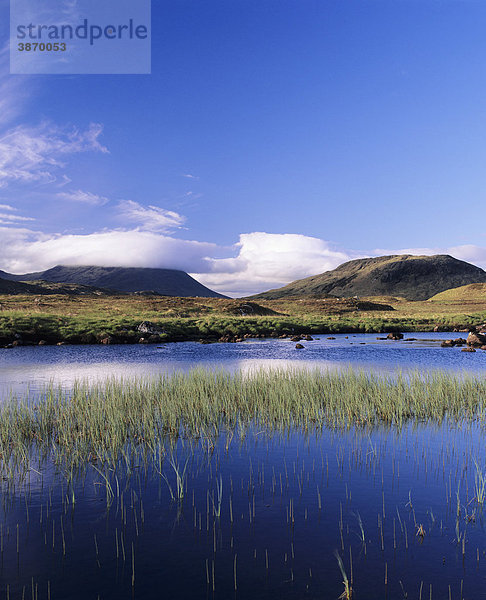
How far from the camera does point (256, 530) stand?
9.00 m

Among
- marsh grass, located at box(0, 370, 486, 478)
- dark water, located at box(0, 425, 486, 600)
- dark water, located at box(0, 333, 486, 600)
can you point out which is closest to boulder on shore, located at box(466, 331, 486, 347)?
marsh grass, located at box(0, 370, 486, 478)

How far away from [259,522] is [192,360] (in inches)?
1278

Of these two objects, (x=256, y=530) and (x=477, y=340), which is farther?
(x=477, y=340)

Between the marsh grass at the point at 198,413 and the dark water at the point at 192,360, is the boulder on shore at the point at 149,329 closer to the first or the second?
the dark water at the point at 192,360

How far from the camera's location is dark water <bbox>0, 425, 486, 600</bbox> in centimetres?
737

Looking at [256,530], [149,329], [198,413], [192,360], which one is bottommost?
[192,360]

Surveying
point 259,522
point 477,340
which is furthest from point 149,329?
point 259,522

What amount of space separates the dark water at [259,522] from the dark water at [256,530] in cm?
3

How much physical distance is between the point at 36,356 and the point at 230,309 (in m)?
64.6

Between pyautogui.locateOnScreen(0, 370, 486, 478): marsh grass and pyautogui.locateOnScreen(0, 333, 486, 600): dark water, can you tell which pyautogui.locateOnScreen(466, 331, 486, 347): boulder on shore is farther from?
pyautogui.locateOnScreen(0, 333, 486, 600): dark water

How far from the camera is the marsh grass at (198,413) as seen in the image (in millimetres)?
13422

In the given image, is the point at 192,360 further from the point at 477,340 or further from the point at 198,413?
the point at 477,340

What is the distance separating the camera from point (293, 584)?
7.34m

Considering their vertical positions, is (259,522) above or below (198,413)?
below
